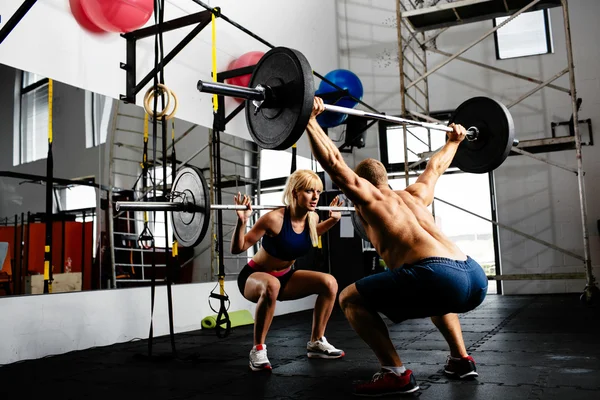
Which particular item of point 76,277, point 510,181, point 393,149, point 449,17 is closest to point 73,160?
point 76,277

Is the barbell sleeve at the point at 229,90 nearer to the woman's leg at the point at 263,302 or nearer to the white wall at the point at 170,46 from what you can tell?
the woman's leg at the point at 263,302

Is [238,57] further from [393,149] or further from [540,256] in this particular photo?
[540,256]

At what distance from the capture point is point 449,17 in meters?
5.36

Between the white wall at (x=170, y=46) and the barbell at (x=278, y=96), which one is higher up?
the white wall at (x=170, y=46)

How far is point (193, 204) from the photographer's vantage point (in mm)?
2520

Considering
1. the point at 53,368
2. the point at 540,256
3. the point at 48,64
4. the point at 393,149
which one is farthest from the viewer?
the point at 393,149

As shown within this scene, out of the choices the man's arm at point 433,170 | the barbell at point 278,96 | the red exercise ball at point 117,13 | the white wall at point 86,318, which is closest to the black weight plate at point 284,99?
the barbell at point 278,96

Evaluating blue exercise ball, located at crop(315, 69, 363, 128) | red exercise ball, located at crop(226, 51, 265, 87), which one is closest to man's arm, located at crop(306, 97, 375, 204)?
red exercise ball, located at crop(226, 51, 265, 87)

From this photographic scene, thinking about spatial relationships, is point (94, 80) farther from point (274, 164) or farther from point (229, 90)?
point (274, 164)

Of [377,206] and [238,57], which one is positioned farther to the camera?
[238,57]

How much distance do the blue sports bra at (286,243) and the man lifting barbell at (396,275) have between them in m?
0.73

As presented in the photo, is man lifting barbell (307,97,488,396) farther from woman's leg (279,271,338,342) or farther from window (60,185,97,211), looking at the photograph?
window (60,185,97,211)

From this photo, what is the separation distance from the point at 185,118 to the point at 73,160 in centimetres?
113

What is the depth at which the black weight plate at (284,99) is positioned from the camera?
1862 mm
